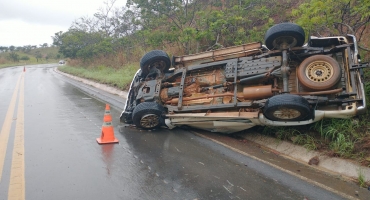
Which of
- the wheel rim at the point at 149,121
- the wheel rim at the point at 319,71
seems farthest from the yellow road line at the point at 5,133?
the wheel rim at the point at 319,71

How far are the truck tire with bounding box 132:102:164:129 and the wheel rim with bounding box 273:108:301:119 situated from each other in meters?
2.40

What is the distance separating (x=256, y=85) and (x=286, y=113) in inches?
43.5

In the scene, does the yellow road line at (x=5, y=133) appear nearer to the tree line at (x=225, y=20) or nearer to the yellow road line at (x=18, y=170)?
the yellow road line at (x=18, y=170)

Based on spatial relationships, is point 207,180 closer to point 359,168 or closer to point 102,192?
point 102,192

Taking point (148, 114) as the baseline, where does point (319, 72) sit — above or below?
Result: above

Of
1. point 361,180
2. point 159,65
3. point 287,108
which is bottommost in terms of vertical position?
point 361,180

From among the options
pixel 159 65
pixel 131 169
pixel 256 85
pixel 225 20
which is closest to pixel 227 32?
pixel 225 20

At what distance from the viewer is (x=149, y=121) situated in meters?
6.73

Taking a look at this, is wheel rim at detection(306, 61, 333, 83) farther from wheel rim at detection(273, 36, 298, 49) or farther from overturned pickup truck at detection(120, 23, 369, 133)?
wheel rim at detection(273, 36, 298, 49)

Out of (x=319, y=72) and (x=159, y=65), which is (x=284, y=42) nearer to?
(x=319, y=72)

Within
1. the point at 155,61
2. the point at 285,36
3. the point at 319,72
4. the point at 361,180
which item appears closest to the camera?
the point at 361,180

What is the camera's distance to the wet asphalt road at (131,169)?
371 cm

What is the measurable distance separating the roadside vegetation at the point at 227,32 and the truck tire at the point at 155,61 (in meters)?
2.87

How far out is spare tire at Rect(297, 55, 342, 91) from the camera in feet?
16.9
